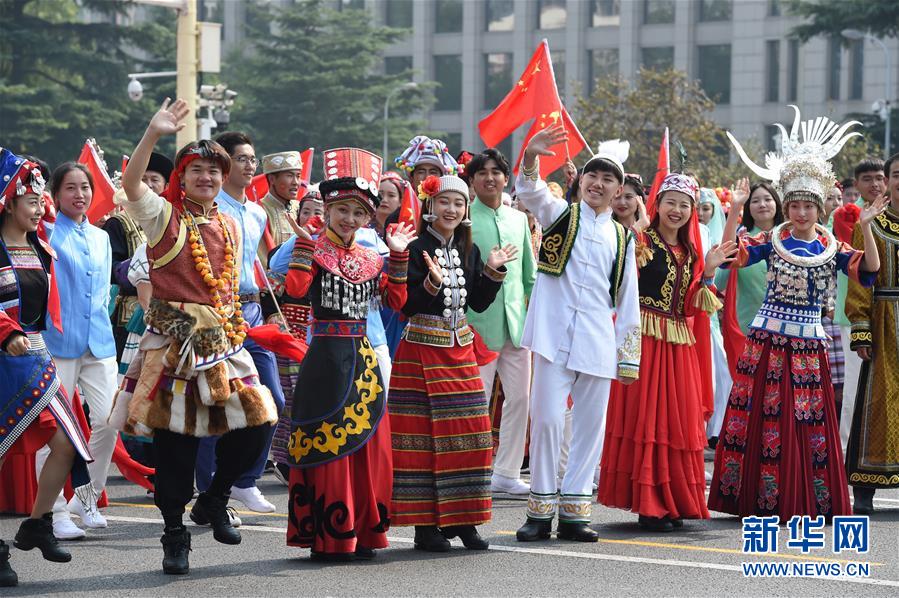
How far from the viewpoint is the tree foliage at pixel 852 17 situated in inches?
1474

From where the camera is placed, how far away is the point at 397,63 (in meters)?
66.5

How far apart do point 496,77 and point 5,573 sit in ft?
190

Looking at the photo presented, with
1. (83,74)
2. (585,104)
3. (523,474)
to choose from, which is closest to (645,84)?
(585,104)

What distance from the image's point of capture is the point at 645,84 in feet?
127

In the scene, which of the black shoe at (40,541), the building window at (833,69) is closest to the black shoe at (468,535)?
the black shoe at (40,541)

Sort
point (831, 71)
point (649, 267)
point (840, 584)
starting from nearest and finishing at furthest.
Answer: point (840, 584) < point (649, 267) < point (831, 71)

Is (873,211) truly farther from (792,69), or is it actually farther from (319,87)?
(792,69)

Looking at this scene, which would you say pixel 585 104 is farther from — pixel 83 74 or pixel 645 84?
pixel 83 74

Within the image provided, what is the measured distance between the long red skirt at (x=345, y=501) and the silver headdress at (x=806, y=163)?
3.13 meters

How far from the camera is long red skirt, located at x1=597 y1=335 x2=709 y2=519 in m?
8.82

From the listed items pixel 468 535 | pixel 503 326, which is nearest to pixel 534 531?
pixel 468 535

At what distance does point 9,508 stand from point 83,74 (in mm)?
38313

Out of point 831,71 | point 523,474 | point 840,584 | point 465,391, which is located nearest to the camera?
point 840,584

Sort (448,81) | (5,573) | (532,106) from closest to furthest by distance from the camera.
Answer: (5,573) → (532,106) → (448,81)
